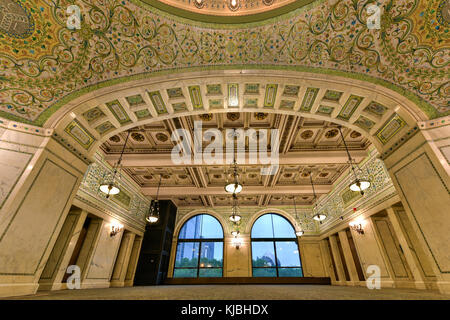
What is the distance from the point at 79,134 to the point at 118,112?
3.17ft

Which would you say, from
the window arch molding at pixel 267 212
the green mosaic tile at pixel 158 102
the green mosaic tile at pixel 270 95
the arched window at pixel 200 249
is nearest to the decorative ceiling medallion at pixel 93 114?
the green mosaic tile at pixel 158 102

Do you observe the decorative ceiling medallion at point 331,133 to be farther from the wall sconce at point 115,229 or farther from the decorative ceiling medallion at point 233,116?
the wall sconce at point 115,229

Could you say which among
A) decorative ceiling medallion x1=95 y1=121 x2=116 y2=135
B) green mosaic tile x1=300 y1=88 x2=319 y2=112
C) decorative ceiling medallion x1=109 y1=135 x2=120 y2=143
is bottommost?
decorative ceiling medallion x1=95 y1=121 x2=116 y2=135

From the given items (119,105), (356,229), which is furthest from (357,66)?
(356,229)

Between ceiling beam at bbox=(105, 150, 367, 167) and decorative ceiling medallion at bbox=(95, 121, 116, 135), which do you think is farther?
ceiling beam at bbox=(105, 150, 367, 167)

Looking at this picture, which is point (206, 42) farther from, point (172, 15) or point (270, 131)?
point (270, 131)

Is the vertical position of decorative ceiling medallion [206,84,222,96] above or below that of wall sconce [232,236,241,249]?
above

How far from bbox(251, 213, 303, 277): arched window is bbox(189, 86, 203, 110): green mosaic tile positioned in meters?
9.47

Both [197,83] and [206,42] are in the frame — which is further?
[197,83]

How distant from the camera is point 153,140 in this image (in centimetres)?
671

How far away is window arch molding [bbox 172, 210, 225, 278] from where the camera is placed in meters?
11.1

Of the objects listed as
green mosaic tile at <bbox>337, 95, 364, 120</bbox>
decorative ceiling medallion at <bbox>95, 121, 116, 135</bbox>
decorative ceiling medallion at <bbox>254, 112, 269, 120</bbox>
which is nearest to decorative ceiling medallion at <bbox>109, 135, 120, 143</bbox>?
decorative ceiling medallion at <bbox>95, 121, 116, 135</bbox>

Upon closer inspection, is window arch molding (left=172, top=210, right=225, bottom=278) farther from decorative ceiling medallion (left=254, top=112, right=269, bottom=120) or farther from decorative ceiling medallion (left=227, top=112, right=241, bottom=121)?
decorative ceiling medallion (left=254, top=112, right=269, bottom=120)
